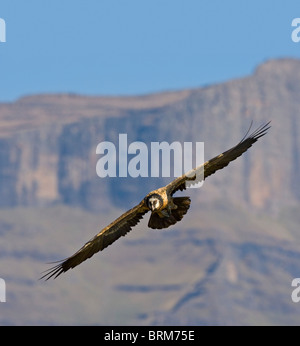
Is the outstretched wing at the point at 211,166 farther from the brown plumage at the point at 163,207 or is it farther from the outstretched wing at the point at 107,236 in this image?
the outstretched wing at the point at 107,236

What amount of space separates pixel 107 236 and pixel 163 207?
5.31 ft

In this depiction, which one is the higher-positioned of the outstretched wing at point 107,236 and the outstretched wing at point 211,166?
the outstretched wing at point 211,166

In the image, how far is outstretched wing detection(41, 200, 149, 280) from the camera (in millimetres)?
27109

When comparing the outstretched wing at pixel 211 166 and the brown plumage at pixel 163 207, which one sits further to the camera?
the brown plumage at pixel 163 207

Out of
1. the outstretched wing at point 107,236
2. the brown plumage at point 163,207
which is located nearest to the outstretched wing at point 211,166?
the brown plumage at point 163,207

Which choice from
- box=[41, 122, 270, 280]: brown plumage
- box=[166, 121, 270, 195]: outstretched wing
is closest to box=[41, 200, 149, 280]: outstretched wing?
box=[41, 122, 270, 280]: brown plumage

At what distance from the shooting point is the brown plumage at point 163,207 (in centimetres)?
2648

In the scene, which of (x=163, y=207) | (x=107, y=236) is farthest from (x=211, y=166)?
(x=107, y=236)

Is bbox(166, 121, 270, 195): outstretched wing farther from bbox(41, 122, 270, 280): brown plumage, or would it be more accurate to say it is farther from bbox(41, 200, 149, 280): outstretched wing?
bbox(41, 200, 149, 280): outstretched wing

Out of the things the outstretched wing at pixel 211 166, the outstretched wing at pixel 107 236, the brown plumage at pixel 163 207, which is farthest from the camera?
the outstretched wing at pixel 107 236

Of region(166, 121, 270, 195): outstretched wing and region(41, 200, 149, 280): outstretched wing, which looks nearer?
region(166, 121, 270, 195): outstretched wing
